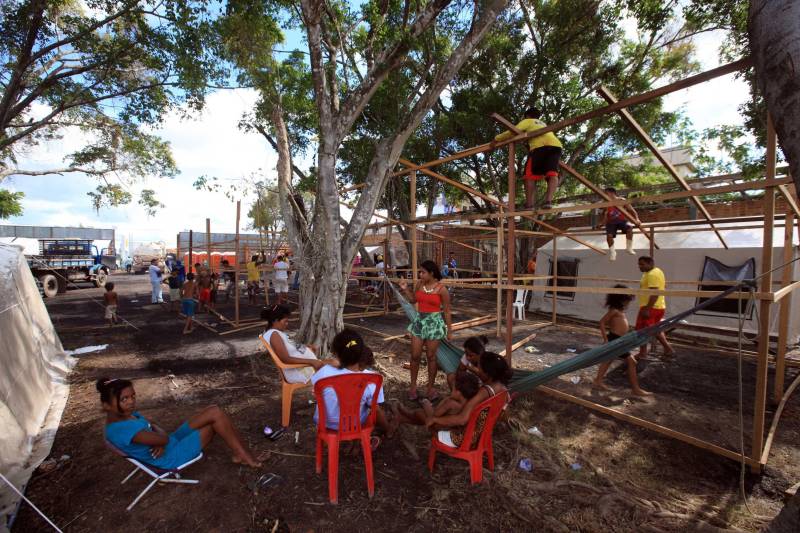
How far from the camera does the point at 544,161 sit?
4.30 metres

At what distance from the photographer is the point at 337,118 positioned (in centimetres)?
524

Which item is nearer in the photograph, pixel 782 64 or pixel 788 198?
pixel 782 64

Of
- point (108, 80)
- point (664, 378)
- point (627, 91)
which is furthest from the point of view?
point (627, 91)

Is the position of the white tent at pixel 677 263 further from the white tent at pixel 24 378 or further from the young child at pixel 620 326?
the white tent at pixel 24 378

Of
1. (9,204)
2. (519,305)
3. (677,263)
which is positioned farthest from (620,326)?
(9,204)

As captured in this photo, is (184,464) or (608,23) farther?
(608,23)

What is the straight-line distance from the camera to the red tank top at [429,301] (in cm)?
405

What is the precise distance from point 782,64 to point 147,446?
391cm

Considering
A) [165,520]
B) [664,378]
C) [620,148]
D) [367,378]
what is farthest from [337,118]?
[620,148]

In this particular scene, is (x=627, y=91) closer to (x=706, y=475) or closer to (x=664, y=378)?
(x=664, y=378)

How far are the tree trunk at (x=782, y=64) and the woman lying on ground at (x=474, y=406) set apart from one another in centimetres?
190

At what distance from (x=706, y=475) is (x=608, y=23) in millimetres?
10296

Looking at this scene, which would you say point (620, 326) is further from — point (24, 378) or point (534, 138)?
point (24, 378)

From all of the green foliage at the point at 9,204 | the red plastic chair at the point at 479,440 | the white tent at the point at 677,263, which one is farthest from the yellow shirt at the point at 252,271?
the green foliage at the point at 9,204
